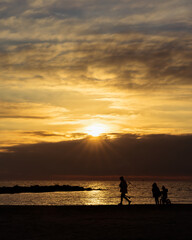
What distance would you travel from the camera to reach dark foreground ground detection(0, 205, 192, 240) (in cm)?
1245

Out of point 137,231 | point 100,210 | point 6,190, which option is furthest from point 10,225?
point 6,190

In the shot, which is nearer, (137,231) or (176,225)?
(137,231)

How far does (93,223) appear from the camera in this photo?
51.2ft

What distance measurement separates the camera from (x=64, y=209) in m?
21.5

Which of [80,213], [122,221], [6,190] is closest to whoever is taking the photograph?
[122,221]

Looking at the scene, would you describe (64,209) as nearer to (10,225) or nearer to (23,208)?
(23,208)

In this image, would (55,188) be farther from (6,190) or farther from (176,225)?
(176,225)

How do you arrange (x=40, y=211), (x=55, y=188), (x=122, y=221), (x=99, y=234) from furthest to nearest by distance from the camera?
(x=55, y=188) < (x=40, y=211) < (x=122, y=221) < (x=99, y=234)

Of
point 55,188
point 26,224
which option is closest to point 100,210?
point 26,224

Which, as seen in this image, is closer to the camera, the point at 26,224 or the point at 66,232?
the point at 66,232

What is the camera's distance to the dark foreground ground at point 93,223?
40.9 feet

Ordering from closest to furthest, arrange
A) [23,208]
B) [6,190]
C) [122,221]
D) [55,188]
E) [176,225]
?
1. [176,225]
2. [122,221]
3. [23,208]
4. [6,190]
5. [55,188]

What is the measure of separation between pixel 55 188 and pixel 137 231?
483ft

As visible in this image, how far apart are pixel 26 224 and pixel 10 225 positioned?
68 cm
